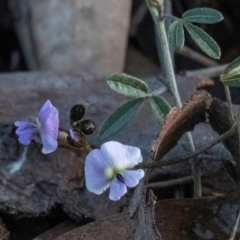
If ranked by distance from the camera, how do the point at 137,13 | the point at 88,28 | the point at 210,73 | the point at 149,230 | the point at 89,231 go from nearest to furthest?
the point at 149,230
the point at 89,231
the point at 210,73
the point at 88,28
the point at 137,13

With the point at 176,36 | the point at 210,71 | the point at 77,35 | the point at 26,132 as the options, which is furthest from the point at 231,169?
the point at 77,35

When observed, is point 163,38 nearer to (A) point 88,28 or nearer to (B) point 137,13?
(A) point 88,28

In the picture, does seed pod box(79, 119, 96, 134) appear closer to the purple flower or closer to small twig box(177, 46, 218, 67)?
the purple flower

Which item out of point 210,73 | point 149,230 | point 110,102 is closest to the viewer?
point 149,230

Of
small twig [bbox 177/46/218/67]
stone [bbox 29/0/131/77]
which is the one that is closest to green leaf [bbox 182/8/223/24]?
small twig [bbox 177/46/218/67]

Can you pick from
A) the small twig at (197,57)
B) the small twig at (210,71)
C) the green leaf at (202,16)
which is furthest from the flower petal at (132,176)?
the small twig at (197,57)

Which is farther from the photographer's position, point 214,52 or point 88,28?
point 88,28

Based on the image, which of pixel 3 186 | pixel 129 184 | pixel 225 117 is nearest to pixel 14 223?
pixel 3 186
